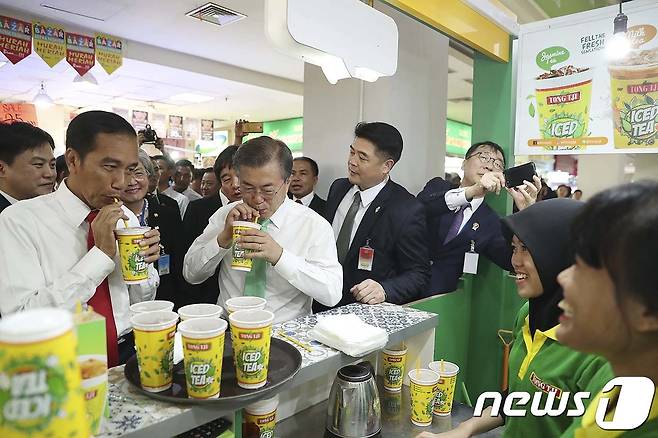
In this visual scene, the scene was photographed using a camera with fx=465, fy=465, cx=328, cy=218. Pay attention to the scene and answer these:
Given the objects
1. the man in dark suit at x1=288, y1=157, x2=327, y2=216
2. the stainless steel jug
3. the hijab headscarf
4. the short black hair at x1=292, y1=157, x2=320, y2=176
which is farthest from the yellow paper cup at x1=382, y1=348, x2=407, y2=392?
the short black hair at x1=292, y1=157, x2=320, y2=176

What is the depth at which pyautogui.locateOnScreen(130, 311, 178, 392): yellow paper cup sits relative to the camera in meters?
1.09

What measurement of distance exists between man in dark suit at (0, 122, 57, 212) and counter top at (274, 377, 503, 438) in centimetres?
205

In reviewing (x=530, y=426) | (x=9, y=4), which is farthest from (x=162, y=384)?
(x=9, y=4)

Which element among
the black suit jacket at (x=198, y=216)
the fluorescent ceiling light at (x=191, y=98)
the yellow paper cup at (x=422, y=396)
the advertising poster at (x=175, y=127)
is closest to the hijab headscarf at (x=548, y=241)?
the yellow paper cup at (x=422, y=396)

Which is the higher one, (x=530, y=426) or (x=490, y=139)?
(x=490, y=139)

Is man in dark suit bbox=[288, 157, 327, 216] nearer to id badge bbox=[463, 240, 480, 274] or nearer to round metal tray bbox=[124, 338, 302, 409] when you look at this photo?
id badge bbox=[463, 240, 480, 274]

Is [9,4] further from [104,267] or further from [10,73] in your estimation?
[104,267]

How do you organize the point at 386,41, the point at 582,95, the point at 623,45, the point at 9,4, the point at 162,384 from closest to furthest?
the point at 162,384 → the point at 386,41 → the point at 623,45 → the point at 582,95 → the point at 9,4

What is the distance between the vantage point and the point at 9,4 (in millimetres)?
5512

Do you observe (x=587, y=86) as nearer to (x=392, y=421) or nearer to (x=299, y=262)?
(x=299, y=262)

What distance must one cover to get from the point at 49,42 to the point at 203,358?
651cm

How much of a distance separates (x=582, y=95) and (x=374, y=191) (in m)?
1.39

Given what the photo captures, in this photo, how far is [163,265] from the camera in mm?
2656

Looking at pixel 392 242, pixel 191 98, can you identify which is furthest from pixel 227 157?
pixel 191 98
